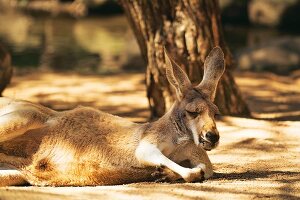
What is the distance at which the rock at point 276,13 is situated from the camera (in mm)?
19594

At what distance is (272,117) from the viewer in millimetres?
7895

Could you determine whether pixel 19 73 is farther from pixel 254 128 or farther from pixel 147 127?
pixel 147 127

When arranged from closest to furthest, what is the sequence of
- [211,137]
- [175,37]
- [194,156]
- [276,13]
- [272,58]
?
1. [211,137]
2. [194,156]
3. [175,37]
4. [272,58]
5. [276,13]

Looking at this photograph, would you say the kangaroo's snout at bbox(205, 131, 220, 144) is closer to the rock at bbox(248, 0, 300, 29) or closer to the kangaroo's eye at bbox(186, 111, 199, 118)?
the kangaroo's eye at bbox(186, 111, 199, 118)

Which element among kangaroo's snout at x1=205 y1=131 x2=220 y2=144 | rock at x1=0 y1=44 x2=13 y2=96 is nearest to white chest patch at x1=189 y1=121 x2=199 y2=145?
kangaroo's snout at x1=205 y1=131 x2=220 y2=144

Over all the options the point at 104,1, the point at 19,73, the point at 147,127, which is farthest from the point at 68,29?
the point at 147,127

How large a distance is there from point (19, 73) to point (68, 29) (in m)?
9.24

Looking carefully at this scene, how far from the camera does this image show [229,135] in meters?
6.56

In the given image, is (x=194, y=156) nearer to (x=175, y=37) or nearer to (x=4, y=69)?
(x=175, y=37)

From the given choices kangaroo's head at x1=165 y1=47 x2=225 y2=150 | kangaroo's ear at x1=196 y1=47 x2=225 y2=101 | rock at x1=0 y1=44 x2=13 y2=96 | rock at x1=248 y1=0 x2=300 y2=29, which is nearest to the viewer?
kangaroo's head at x1=165 y1=47 x2=225 y2=150

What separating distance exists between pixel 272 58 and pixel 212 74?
8.13m

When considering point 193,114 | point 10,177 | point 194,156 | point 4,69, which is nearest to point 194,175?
point 194,156

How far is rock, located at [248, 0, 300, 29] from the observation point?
19.6m

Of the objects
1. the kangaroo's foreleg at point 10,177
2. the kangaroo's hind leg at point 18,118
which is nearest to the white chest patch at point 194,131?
the kangaroo's hind leg at point 18,118
